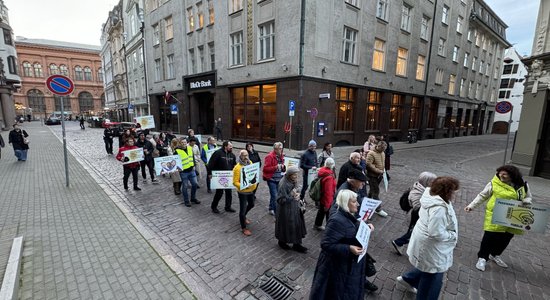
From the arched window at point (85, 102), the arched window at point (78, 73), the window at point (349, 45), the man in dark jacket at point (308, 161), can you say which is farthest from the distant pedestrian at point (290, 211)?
the arched window at point (78, 73)

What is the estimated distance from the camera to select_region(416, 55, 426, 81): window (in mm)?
22844

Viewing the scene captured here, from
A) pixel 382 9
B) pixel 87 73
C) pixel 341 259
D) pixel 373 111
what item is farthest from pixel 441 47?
pixel 87 73

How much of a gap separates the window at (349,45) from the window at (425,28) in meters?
9.87

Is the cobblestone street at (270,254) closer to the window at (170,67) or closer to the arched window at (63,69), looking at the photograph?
the window at (170,67)

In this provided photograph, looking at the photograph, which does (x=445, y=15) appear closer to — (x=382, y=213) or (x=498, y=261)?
(x=382, y=213)

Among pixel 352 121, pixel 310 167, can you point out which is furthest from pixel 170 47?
pixel 310 167

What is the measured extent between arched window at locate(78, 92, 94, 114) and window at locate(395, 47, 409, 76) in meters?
88.7

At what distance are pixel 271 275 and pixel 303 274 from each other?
1.68 feet

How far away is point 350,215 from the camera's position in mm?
2488

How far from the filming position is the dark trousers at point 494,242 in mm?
3789

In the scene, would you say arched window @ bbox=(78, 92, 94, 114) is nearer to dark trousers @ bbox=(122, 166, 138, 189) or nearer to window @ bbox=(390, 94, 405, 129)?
dark trousers @ bbox=(122, 166, 138, 189)

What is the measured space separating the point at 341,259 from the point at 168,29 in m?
29.6

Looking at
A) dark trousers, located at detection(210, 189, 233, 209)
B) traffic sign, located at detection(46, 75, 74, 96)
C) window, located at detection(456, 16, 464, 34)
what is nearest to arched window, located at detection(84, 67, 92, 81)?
traffic sign, located at detection(46, 75, 74, 96)

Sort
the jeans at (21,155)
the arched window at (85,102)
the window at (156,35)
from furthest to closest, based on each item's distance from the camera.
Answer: the arched window at (85,102), the window at (156,35), the jeans at (21,155)
